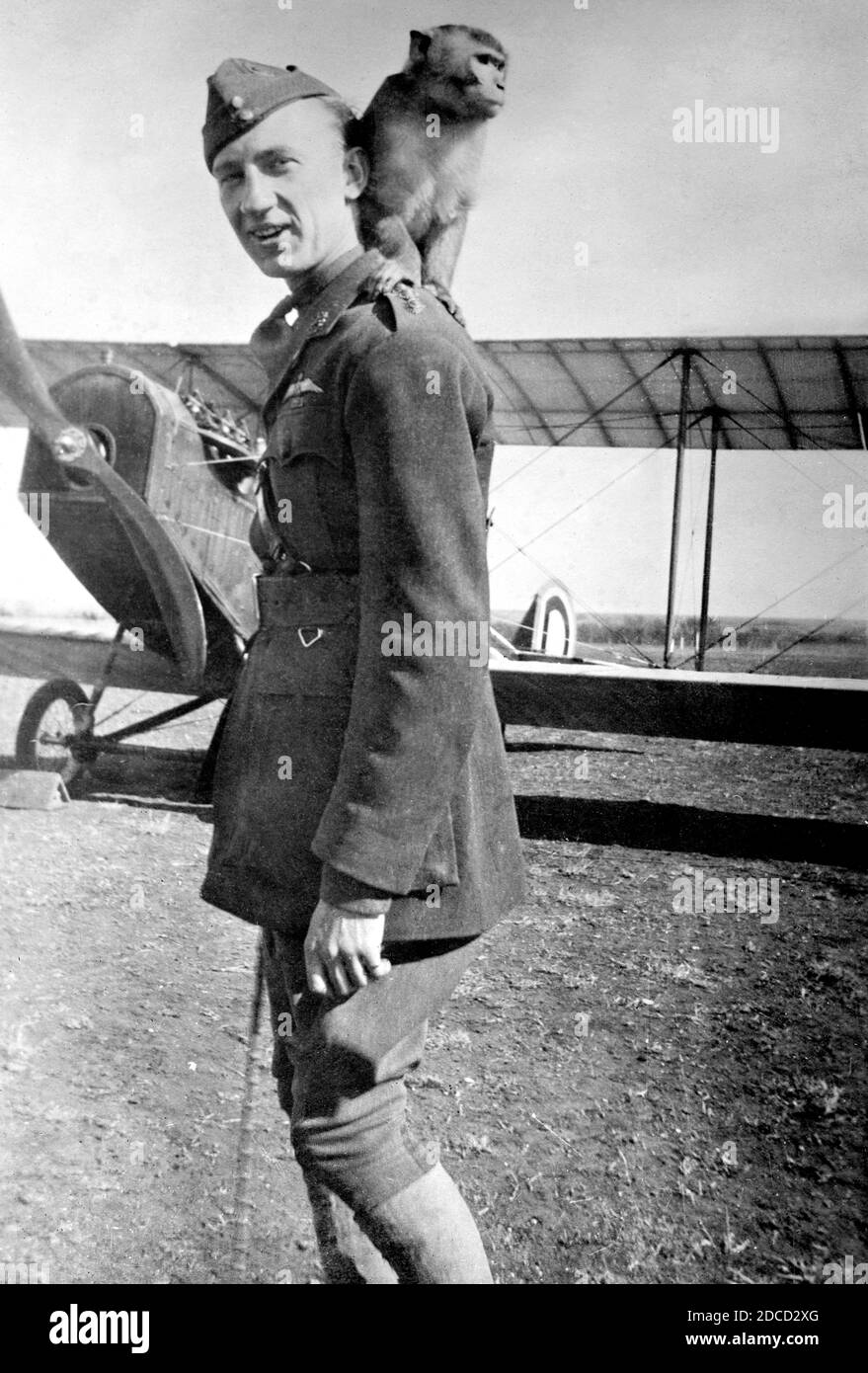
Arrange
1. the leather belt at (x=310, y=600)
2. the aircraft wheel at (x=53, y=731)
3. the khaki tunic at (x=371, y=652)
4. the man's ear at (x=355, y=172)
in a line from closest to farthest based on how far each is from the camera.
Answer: the khaki tunic at (x=371, y=652), the leather belt at (x=310, y=600), the man's ear at (x=355, y=172), the aircraft wheel at (x=53, y=731)

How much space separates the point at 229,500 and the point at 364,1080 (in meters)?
3.29

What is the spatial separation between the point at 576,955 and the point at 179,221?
172cm

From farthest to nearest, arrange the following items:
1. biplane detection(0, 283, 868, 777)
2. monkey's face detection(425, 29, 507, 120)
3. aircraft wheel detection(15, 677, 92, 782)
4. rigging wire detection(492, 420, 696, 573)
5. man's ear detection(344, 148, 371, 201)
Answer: aircraft wheel detection(15, 677, 92, 782)
biplane detection(0, 283, 868, 777)
rigging wire detection(492, 420, 696, 573)
monkey's face detection(425, 29, 507, 120)
man's ear detection(344, 148, 371, 201)

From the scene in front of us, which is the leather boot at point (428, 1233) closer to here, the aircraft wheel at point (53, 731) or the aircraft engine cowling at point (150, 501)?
the aircraft engine cowling at point (150, 501)

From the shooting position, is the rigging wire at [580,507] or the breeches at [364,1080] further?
the rigging wire at [580,507]

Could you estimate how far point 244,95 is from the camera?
37.4 inches

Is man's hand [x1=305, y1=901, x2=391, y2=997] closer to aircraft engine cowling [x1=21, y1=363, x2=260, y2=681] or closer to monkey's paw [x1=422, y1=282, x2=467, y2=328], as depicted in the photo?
monkey's paw [x1=422, y1=282, x2=467, y2=328]

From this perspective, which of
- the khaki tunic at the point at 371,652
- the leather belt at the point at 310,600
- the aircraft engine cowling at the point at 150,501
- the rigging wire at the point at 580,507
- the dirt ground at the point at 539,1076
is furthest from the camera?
the aircraft engine cowling at the point at 150,501

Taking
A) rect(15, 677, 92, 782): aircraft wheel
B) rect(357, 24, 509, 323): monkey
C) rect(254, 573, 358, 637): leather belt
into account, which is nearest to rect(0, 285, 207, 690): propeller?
rect(15, 677, 92, 782): aircraft wheel

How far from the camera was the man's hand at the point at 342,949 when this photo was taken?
784 millimetres

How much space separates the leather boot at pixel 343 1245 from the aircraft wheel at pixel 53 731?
275 cm

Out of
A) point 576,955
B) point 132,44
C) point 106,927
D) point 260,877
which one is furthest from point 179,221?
point 576,955

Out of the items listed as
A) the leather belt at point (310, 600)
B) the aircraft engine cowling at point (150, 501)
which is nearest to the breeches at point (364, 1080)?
the leather belt at point (310, 600)

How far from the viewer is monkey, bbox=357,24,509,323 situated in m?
1.09
